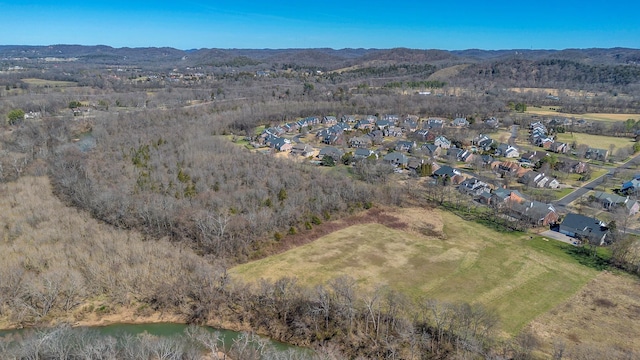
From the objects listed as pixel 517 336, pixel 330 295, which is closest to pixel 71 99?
pixel 330 295

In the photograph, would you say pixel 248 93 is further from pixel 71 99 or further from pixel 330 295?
pixel 330 295

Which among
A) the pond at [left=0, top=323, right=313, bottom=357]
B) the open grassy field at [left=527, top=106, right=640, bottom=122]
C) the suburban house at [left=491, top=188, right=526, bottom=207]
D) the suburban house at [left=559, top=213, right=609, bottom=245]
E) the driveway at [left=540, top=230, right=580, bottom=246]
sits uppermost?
the open grassy field at [left=527, top=106, right=640, bottom=122]

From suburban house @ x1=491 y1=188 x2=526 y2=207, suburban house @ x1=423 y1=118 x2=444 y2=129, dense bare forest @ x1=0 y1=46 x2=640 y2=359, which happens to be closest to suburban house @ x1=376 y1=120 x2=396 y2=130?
suburban house @ x1=423 y1=118 x2=444 y2=129

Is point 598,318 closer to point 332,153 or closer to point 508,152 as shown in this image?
point 332,153

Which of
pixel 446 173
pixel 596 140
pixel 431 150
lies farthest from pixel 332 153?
pixel 596 140

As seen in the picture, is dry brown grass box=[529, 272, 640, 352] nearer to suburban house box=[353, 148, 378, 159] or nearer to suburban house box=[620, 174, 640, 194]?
suburban house box=[620, 174, 640, 194]

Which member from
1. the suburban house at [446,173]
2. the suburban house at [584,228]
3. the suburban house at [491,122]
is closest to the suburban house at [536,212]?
the suburban house at [584,228]
